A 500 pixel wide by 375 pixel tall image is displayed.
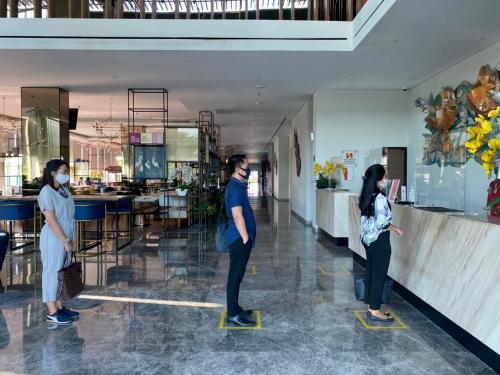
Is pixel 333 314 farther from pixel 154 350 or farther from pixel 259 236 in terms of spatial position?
pixel 259 236

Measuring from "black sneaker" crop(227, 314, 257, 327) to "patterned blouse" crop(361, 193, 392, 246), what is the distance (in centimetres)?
132

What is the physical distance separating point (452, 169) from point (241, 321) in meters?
2.41

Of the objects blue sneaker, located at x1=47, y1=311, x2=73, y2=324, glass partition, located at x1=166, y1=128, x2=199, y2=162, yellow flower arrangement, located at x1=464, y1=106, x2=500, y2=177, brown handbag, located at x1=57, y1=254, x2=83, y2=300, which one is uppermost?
glass partition, located at x1=166, y1=128, x2=199, y2=162

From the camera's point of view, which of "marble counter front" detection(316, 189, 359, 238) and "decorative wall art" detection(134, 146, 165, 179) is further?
"decorative wall art" detection(134, 146, 165, 179)

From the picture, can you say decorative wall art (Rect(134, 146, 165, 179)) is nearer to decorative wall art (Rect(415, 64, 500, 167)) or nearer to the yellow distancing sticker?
the yellow distancing sticker

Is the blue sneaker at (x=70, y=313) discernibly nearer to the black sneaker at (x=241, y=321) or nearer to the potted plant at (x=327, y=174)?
the black sneaker at (x=241, y=321)

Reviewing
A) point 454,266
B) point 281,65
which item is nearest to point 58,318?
point 454,266

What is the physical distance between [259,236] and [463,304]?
6.02 metres

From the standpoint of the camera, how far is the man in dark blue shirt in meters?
3.51

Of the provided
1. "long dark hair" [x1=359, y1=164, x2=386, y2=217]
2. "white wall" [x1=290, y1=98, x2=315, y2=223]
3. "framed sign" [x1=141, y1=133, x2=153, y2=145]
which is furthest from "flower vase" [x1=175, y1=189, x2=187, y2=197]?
"long dark hair" [x1=359, y1=164, x2=386, y2=217]

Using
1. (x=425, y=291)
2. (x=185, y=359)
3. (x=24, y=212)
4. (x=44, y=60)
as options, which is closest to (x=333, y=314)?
(x=425, y=291)

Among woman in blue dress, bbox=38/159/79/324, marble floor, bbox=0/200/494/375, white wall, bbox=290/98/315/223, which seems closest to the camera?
marble floor, bbox=0/200/494/375

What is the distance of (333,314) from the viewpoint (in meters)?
4.02

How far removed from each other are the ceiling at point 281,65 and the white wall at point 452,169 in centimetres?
20
